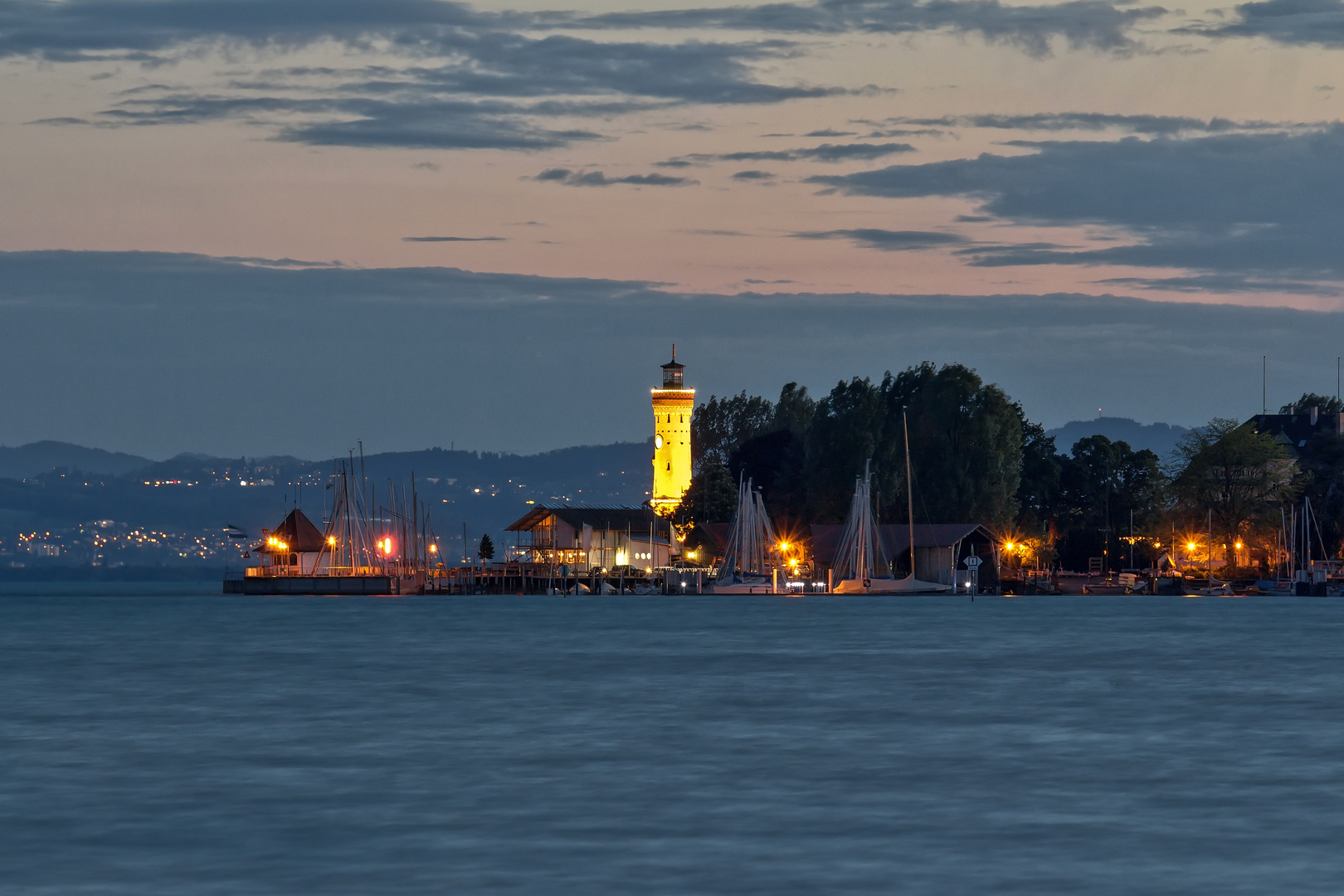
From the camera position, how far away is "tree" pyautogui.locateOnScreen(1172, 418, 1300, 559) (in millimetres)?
134375

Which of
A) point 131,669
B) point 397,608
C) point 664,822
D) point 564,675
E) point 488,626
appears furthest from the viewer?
point 397,608

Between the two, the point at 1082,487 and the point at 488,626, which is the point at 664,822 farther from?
the point at 1082,487

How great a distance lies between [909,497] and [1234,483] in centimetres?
2586

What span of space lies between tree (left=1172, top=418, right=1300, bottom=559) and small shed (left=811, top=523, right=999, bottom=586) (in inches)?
622

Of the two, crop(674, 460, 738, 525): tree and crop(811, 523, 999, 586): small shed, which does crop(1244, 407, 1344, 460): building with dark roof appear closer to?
crop(811, 523, 999, 586): small shed

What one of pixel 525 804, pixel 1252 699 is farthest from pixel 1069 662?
pixel 525 804

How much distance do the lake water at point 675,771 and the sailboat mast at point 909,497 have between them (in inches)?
2177

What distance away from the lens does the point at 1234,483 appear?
134m

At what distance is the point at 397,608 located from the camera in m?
130

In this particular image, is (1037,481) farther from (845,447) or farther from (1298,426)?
(1298,426)

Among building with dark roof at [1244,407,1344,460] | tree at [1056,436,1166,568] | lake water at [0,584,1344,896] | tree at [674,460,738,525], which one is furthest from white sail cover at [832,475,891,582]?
lake water at [0,584,1344,896]

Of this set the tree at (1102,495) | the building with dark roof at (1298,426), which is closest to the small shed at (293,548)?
the tree at (1102,495)

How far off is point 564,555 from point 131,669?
338 feet

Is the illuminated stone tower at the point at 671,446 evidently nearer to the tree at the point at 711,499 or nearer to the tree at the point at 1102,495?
the tree at the point at 711,499
